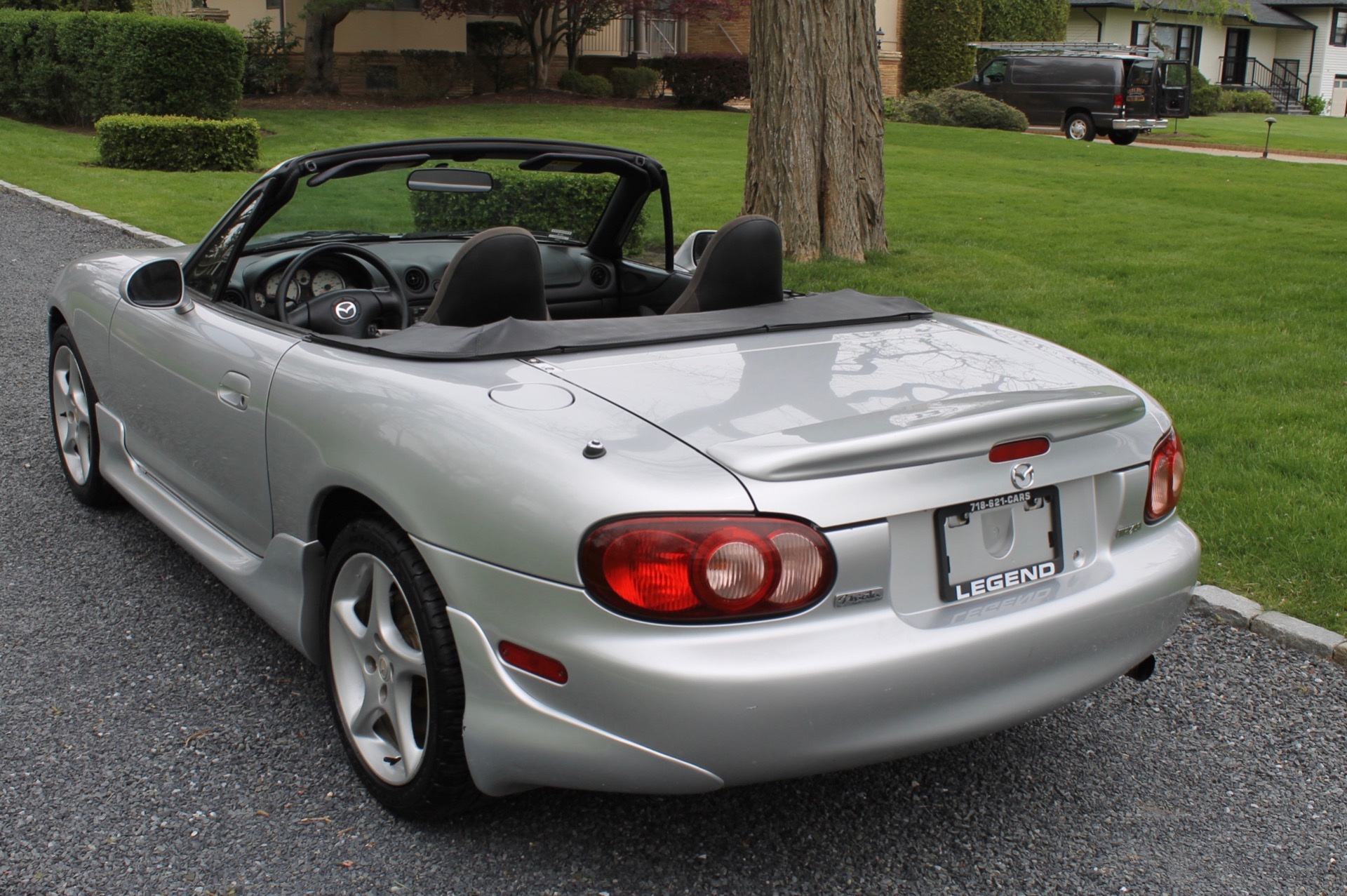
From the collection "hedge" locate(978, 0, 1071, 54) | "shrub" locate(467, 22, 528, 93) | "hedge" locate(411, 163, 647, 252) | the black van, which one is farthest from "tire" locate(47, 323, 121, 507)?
"hedge" locate(978, 0, 1071, 54)

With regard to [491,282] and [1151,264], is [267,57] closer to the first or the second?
[1151,264]

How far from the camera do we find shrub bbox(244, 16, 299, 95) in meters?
25.8

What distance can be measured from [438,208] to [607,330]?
3.70 ft

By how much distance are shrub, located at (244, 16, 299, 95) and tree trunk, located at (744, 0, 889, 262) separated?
1924 cm

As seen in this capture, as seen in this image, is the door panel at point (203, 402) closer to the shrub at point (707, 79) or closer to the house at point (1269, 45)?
the shrub at point (707, 79)

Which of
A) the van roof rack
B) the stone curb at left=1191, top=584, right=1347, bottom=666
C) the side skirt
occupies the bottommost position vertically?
the stone curb at left=1191, top=584, right=1347, bottom=666

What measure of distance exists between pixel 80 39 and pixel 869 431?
1925cm

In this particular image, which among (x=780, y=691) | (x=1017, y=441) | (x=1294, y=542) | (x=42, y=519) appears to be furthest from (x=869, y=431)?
(x=42, y=519)

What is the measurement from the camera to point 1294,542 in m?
4.33

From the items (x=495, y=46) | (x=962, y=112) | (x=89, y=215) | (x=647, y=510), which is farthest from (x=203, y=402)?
(x=495, y=46)

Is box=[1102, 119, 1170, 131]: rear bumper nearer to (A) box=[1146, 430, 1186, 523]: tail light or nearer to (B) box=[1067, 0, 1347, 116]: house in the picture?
(B) box=[1067, 0, 1347, 116]: house

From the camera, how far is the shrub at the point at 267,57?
25.8 meters

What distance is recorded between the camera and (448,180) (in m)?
3.72

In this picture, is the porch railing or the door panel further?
the porch railing
